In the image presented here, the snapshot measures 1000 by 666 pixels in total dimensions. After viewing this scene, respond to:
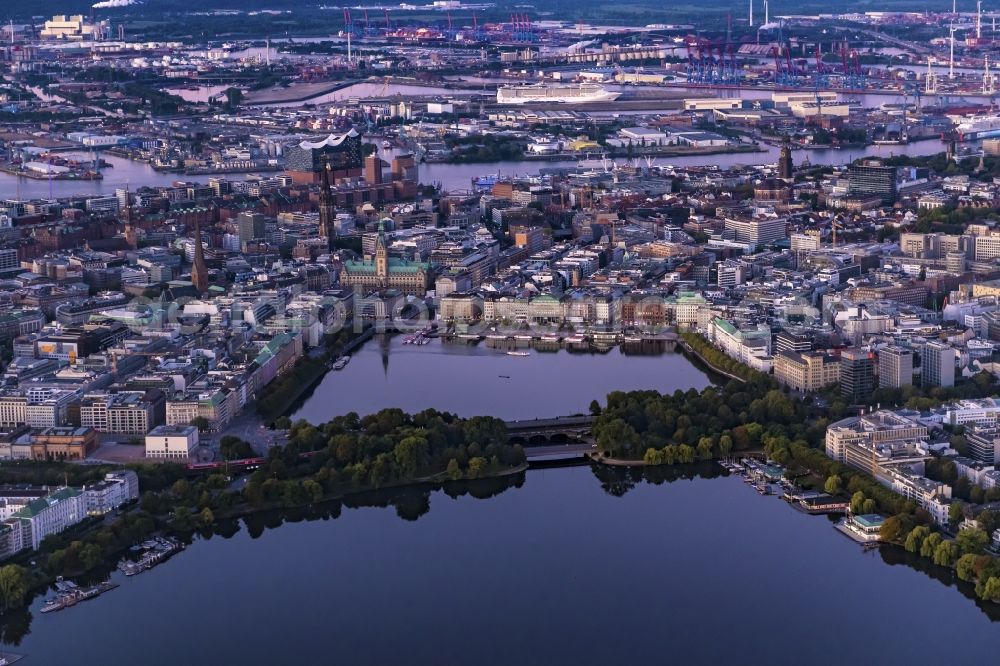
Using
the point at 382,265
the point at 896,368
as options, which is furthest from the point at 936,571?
the point at 382,265

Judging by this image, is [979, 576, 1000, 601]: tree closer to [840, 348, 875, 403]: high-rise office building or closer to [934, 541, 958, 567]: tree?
[934, 541, 958, 567]: tree

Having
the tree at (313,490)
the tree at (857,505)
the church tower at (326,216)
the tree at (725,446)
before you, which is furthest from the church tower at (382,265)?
the tree at (857,505)

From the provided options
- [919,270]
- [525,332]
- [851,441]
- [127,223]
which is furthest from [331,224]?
[851,441]

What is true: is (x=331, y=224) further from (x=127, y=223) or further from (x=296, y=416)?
(x=296, y=416)

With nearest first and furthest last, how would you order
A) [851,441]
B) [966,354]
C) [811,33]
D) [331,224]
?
[851,441] → [966,354] → [331,224] → [811,33]

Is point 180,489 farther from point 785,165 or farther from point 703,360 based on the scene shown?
point 785,165

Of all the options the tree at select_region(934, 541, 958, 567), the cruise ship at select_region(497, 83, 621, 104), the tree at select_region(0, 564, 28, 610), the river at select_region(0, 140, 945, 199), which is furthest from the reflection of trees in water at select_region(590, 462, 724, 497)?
the cruise ship at select_region(497, 83, 621, 104)
